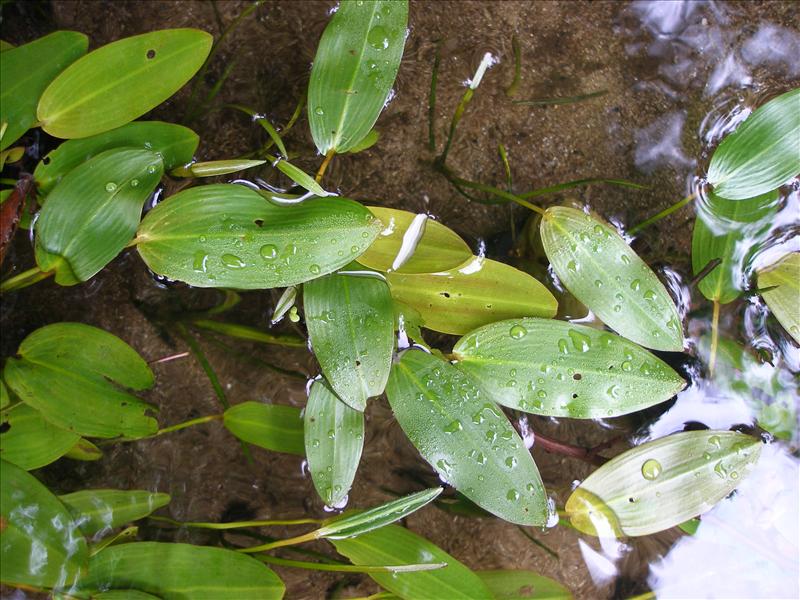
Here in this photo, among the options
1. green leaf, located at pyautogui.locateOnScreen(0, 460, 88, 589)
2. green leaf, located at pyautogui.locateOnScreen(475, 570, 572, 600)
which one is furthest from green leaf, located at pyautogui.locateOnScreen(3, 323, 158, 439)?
green leaf, located at pyautogui.locateOnScreen(475, 570, 572, 600)

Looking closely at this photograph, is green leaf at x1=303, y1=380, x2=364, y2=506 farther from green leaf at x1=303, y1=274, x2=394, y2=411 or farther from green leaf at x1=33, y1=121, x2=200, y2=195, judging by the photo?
green leaf at x1=33, y1=121, x2=200, y2=195

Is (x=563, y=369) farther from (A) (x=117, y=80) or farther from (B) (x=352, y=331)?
(A) (x=117, y=80)

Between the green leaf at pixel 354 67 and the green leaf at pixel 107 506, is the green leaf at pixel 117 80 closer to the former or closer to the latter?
the green leaf at pixel 354 67

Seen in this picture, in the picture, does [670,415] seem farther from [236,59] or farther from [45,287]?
[45,287]

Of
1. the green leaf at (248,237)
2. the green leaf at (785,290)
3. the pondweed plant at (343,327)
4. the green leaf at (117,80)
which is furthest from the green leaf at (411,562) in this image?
the green leaf at (117,80)

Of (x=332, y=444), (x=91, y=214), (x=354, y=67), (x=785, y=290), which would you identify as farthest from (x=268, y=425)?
(x=785, y=290)
